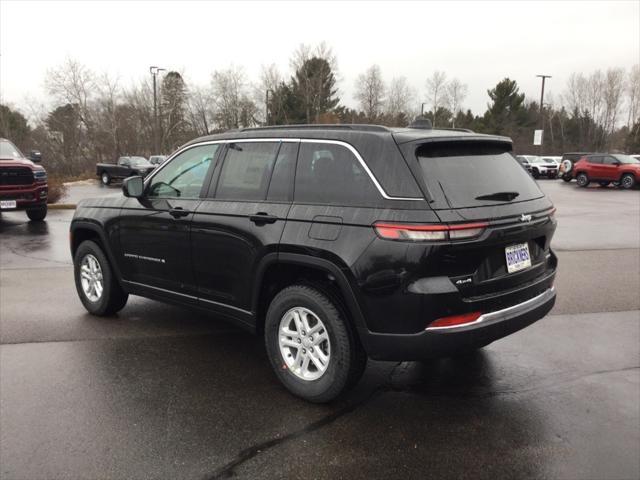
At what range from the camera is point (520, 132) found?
2675 inches

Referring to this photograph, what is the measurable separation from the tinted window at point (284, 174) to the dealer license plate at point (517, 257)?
4.84 ft

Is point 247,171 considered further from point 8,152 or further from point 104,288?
point 8,152

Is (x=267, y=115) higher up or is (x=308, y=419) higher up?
(x=267, y=115)

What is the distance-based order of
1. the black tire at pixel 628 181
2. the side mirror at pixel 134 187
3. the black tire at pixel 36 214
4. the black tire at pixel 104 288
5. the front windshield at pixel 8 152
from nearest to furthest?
the side mirror at pixel 134 187, the black tire at pixel 104 288, the front windshield at pixel 8 152, the black tire at pixel 36 214, the black tire at pixel 628 181

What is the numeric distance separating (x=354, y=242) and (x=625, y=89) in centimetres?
8217

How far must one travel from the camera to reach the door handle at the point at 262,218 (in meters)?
3.52

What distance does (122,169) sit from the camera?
2998cm

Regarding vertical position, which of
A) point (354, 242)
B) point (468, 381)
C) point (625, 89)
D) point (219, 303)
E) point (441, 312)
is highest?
point (625, 89)

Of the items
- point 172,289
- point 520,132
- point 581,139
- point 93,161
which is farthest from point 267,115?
point 172,289

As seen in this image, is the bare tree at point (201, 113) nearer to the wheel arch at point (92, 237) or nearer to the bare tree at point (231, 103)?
the bare tree at point (231, 103)

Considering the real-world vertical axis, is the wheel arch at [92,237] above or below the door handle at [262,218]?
below

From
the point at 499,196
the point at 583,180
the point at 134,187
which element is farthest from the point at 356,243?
the point at 583,180

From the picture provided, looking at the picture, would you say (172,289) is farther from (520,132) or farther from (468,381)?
(520,132)

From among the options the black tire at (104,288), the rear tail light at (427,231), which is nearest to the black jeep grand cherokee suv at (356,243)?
the rear tail light at (427,231)
